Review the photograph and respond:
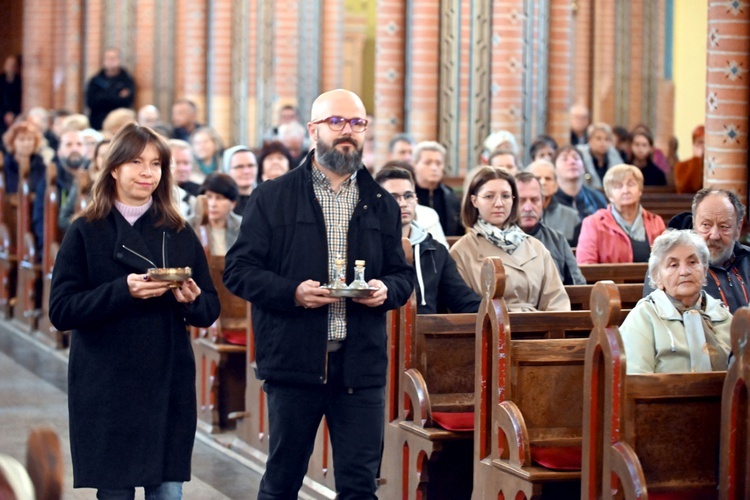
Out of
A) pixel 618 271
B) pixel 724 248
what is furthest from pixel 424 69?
pixel 724 248

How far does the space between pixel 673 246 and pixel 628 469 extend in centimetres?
94

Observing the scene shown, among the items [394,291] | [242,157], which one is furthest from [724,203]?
[242,157]

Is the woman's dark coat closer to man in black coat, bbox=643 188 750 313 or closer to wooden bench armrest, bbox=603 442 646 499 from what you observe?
wooden bench armrest, bbox=603 442 646 499

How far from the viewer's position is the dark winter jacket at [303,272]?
4648mm

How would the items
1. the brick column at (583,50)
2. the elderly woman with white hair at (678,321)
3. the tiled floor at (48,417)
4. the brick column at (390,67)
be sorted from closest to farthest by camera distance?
the elderly woman with white hair at (678,321) → the tiled floor at (48,417) → the brick column at (390,67) → the brick column at (583,50)

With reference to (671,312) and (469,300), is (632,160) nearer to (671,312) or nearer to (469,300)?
(469,300)

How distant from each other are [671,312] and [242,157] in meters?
4.82

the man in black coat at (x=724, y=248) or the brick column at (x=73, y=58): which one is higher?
the brick column at (x=73, y=58)

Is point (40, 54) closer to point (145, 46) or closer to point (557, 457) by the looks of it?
point (145, 46)

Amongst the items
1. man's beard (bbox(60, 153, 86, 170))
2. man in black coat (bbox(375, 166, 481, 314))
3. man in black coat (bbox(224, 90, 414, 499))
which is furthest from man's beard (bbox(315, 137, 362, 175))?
man's beard (bbox(60, 153, 86, 170))

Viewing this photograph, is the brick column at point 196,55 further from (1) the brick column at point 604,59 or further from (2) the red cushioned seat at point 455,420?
(2) the red cushioned seat at point 455,420

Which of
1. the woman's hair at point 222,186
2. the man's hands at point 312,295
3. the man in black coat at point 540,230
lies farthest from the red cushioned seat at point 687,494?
the woman's hair at point 222,186

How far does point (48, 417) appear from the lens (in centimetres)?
831

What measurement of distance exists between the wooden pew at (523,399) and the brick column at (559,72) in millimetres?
7975
